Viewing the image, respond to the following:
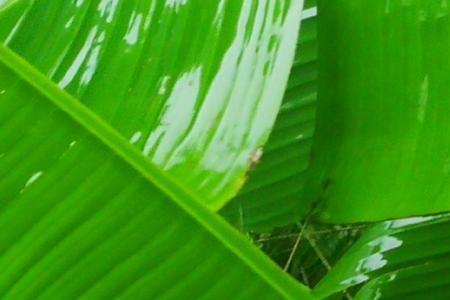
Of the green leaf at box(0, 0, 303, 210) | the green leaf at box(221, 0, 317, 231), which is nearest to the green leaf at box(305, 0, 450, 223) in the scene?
the green leaf at box(0, 0, 303, 210)

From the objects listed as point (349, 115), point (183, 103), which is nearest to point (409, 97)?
point (349, 115)

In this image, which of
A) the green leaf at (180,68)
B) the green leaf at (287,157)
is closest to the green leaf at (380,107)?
the green leaf at (180,68)

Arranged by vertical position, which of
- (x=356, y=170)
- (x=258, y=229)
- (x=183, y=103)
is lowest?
(x=258, y=229)

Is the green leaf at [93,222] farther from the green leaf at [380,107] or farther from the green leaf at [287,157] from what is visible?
the green leaf at [287,157]

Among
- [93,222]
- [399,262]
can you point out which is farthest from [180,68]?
[399,262]

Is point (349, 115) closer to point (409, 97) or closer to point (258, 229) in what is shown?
point (409, 97)
